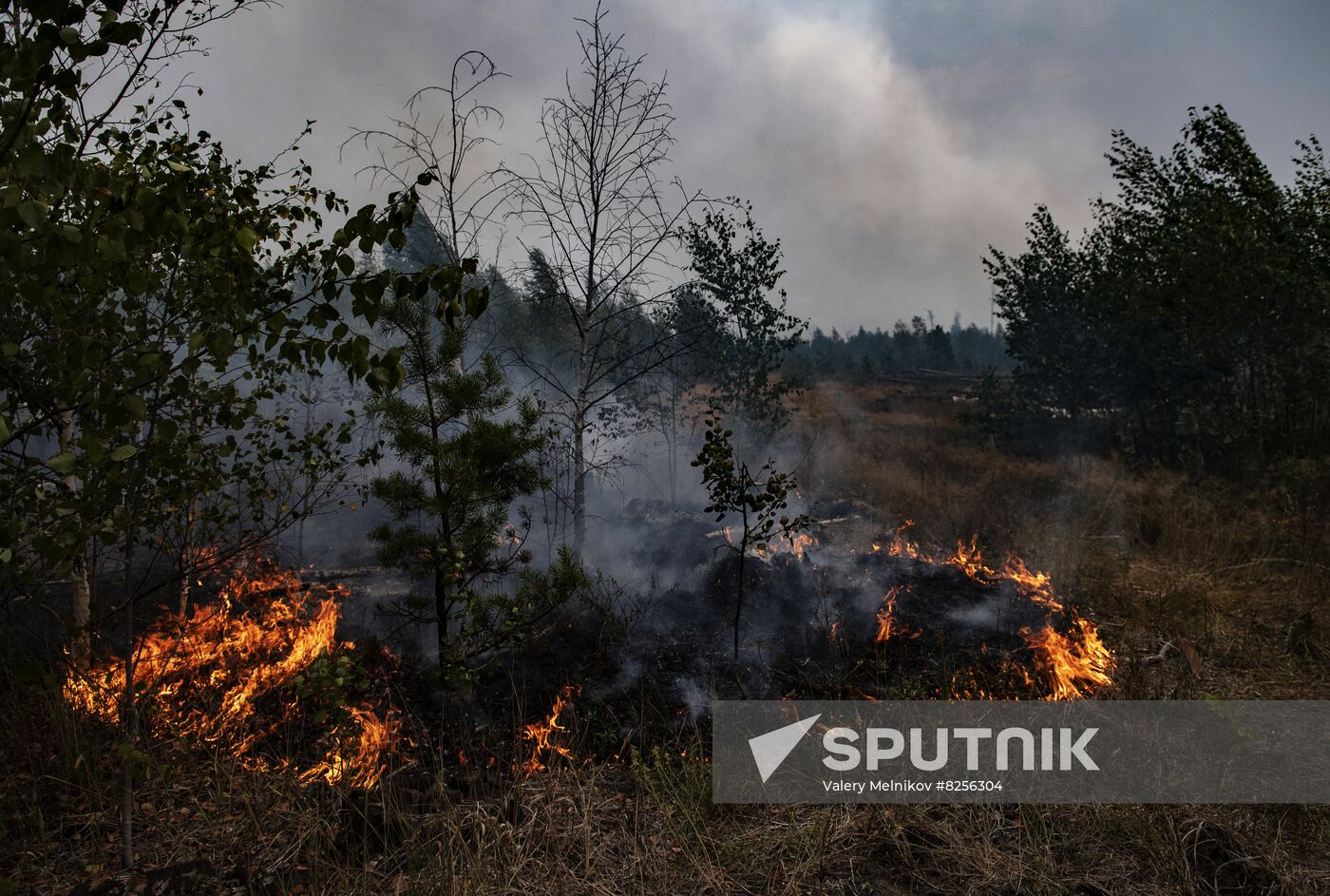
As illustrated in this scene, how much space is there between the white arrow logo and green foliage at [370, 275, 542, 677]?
209 centimetres

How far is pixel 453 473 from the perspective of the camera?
4.90m

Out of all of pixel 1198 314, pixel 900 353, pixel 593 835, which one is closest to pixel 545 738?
pixel 593 835

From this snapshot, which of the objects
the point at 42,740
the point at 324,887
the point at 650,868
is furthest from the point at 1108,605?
the point at 42,740

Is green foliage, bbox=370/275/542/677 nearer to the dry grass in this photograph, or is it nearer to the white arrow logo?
the dry grass

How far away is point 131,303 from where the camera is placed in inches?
122

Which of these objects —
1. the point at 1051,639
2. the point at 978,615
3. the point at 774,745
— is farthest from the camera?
the point at 978,615

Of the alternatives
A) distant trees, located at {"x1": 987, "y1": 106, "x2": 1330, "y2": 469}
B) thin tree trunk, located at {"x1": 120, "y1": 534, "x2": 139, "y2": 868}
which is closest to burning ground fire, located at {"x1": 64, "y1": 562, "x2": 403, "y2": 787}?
thin tree trunk, located at {"x1": 120, "y1": 534, "x2": 139, "y2": 868}

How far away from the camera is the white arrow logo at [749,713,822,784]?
4539 mm

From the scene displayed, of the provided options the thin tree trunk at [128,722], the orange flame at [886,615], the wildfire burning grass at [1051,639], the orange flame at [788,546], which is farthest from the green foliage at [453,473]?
the wildfire burning grass at [1051,639]

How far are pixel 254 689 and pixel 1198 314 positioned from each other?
17.1 metres

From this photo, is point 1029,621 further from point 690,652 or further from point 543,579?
point 543,579

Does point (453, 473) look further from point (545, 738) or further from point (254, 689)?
point (254, 689)

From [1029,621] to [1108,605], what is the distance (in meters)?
1.55

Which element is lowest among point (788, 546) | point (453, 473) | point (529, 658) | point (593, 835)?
point (593, 835)
